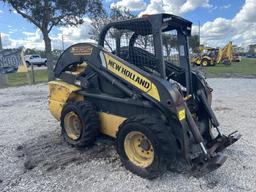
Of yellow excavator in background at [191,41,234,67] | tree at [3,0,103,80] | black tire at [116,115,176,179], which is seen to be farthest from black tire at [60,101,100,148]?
yellow excavator in background at [191,41,234,67]

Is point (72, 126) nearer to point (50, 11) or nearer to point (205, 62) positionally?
point (50, 11)

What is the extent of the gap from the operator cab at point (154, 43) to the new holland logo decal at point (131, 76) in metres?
0.27

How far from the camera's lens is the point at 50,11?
635 inches

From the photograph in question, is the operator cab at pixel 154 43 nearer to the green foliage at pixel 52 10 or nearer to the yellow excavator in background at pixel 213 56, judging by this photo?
the green foliage at pixel 52 10

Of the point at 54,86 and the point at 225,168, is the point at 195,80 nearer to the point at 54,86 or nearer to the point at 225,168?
the point at 225,168

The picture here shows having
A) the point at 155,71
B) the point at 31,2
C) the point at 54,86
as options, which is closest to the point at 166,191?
the point at 155,71

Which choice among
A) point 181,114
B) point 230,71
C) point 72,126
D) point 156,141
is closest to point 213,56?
point 230,71

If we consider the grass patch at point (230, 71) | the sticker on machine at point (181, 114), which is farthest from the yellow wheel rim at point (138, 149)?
the grass patch at point (230, 71)

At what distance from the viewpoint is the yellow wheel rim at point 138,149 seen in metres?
3.90

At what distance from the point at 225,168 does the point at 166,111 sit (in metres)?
1.22

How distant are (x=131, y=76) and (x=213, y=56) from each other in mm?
26364

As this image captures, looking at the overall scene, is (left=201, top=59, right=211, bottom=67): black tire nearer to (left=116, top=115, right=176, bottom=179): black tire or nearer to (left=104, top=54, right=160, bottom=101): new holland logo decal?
(left=104, top=54, right=160, bottom=101): new holland logo decal

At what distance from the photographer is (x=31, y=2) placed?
620 inches

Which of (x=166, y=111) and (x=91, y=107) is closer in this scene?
(x=166, y=111)
